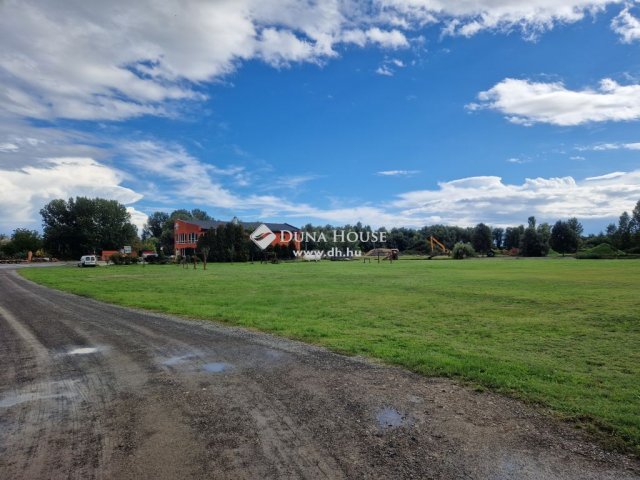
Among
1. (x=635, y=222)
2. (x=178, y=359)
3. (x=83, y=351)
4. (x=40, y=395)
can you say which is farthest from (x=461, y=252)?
(x=40, y=395)

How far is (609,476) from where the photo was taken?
3615 mm

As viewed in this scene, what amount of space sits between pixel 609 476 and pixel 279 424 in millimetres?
3181

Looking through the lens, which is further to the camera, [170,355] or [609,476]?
[170,355]

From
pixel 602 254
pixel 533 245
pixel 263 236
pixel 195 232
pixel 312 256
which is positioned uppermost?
pixel 195 232

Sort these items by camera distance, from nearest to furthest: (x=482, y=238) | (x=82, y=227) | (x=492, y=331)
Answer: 1. (x=492, y=331)
2. (x=82, y=227)
3. (x=482, y=238)

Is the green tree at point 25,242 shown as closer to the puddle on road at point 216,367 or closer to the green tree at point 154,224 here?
the green tree at point 154,224

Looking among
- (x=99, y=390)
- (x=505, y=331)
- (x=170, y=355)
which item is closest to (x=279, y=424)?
(x=99, y=390)

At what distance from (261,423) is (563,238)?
107409 millimetres

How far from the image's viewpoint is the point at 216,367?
7074 millimetres

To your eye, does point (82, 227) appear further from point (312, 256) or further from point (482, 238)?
point (482, 238)

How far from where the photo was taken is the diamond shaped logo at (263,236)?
77.4 meters

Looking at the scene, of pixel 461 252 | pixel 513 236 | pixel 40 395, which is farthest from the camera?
pixel 513 236

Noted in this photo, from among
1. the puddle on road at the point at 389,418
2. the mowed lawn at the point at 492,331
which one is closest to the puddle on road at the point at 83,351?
the mowed lawn at the point at 492,331

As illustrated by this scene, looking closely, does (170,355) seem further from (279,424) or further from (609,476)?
(609,476)
